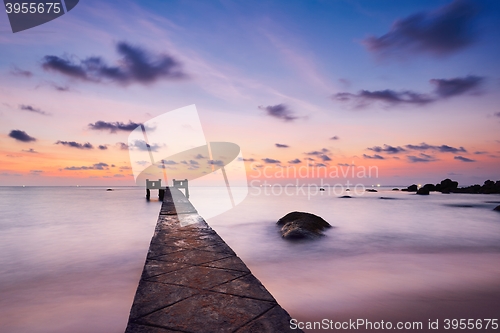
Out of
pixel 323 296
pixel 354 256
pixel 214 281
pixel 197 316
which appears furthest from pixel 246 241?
pixel 197 316

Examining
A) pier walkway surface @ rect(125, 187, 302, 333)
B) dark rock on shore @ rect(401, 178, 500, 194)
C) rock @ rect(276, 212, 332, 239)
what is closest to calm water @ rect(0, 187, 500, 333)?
A: rock @ rect(276, 212, 332, 239)

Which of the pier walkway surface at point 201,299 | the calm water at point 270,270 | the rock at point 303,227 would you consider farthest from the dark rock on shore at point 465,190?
the pier walkway surface at point 201,299

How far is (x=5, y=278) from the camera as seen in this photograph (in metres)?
6.20

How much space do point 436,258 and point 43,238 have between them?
48.9 ft

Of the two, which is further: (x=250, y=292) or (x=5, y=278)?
(x=5, y=278)

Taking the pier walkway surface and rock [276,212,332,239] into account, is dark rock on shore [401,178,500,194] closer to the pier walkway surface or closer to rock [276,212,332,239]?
rock [276,212,332,239]

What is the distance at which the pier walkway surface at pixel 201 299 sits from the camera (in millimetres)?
1724

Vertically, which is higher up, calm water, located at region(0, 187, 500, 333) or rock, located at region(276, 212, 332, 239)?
rock, located at region(276, 212, 332, 239)

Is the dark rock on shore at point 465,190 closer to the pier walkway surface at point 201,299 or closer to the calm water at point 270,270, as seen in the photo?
the calm water at point 270,270

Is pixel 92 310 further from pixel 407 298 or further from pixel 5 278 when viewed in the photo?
pixel 407 298

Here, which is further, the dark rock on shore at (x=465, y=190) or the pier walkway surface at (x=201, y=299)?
the dark rock on shore at (x=465, y=190)

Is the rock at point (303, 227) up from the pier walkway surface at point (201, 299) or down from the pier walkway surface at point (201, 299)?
down

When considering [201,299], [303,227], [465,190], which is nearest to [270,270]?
[303,227]

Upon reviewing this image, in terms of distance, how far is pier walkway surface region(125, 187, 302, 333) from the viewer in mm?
1724
